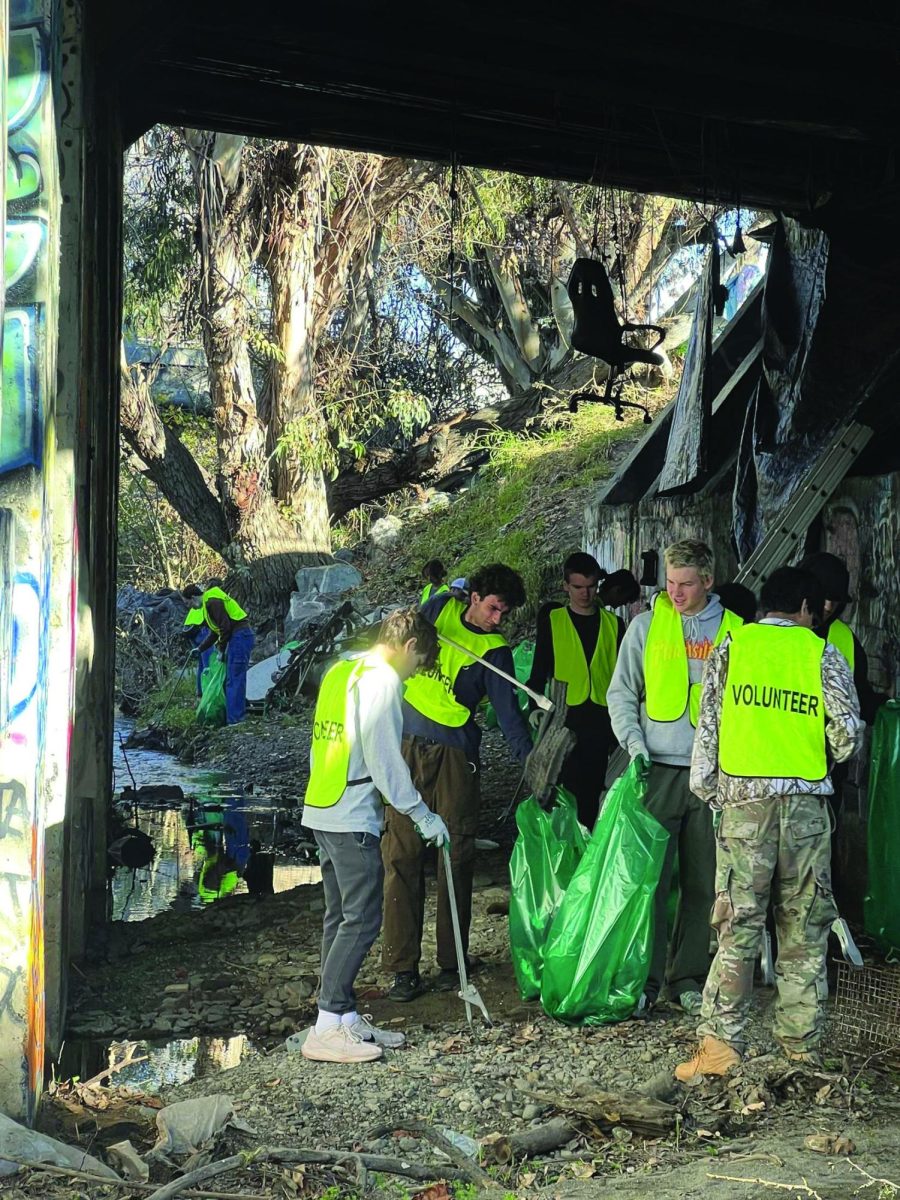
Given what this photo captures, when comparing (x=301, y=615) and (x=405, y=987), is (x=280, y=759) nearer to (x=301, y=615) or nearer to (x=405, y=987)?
(x=301, y=615)

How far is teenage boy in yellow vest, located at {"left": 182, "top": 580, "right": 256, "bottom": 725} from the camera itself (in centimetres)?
1446

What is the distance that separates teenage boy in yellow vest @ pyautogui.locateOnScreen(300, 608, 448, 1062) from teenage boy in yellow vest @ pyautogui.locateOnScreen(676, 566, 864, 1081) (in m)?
1.22

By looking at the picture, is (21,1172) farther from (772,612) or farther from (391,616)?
(772,612)

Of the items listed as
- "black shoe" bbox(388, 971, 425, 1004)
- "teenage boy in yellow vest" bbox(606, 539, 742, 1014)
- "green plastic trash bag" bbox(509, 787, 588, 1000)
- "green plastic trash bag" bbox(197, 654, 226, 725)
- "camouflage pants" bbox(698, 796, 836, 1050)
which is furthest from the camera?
"green plastic trash bag" bbox(197, 654, 226, 725)

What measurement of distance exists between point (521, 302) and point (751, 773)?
19520mm

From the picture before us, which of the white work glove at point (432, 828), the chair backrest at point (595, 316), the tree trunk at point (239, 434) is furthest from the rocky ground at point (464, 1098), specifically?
the tree trunk at point (239, 434)

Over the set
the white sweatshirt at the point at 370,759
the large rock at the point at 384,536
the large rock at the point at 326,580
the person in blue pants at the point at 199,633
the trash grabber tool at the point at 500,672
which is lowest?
the white sweatshirt at the point at 370,759

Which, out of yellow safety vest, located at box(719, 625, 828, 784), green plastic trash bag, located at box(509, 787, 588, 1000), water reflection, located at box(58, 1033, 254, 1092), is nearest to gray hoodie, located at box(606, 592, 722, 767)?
green plastic trash bag, located at box(509, 787, 588, 1000)

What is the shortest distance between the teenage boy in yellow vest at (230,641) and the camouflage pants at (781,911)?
10168 mm

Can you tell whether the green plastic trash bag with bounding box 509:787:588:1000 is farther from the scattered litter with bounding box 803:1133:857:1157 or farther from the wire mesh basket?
the scattered litter with bounding box 803:1133:857:1157

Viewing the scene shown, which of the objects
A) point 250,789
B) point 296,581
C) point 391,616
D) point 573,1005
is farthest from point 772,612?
point 296,581

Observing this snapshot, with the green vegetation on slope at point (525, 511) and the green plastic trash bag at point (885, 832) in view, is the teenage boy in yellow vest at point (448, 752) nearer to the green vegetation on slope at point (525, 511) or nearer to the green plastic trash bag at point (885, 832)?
the green plastic trash bag at point (885, 832)

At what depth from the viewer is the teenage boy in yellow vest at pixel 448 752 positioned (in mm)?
6086

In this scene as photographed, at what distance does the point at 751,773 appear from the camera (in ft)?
15.9
